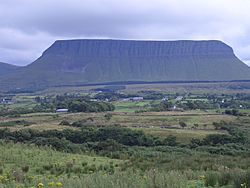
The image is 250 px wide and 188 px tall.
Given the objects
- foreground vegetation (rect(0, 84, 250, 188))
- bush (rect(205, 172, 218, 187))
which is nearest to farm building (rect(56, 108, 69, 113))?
foreground vegetation (rect(0, 84, 250, 188))

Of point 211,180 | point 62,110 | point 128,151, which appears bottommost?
point 62,110

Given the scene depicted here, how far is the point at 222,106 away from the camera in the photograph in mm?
94312

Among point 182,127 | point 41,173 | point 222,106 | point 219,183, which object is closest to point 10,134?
point 182,127

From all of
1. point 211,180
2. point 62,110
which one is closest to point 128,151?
point 211,180

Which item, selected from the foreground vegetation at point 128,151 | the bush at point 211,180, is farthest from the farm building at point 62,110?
the bush at point 211,180

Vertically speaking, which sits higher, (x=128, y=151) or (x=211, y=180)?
(x=211, y=180)

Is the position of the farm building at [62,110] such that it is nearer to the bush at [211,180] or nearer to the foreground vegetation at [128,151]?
the foreground vegetation at [128,151]

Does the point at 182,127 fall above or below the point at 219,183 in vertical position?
below

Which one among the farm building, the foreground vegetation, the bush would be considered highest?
the bush

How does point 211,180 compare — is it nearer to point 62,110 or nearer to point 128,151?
point 128,151

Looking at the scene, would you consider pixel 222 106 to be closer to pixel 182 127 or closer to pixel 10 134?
pixel 182 127

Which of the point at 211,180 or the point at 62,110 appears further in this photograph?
the point at 62,110

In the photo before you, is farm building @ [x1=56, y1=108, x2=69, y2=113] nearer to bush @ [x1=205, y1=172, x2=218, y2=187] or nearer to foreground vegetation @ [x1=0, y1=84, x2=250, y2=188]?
foreground vegetation @ [x1=0, y1=84, x2=250, y2=188]

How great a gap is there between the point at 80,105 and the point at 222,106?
31.2 m
